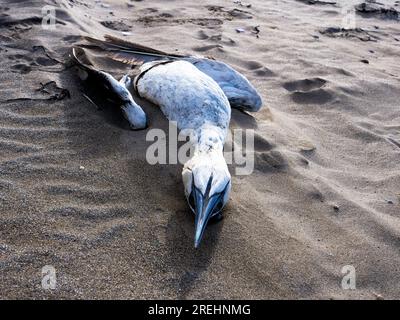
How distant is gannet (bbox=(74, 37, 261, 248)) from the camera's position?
8.03 feet

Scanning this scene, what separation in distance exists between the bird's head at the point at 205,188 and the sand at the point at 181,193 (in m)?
0.21

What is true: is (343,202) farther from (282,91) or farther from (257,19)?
(257,19)

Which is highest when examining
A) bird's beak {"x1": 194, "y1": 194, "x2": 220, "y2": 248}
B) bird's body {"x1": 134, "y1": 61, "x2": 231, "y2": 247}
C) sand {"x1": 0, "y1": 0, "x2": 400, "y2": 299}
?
bird's body {"x1": 134, "y1": 61, "x2": 231, "y2": 247}

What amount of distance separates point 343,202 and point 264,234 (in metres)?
0.76

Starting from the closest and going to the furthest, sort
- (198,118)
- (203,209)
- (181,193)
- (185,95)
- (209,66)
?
(203,209) → (181,193) → (198,118) → (185,95) → (209,66)

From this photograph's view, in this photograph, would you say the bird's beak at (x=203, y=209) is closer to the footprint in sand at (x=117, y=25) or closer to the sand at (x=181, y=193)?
the sand at (x=181, y=193)

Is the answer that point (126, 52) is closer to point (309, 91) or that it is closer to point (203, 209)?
point (309, 91)

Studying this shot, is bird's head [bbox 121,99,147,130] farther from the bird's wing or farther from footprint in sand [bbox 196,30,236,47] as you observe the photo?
footprint in sand [bbox 196,30,236,47]

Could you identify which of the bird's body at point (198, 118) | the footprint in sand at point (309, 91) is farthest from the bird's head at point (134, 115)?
the footprint in sand at point (309, 91)

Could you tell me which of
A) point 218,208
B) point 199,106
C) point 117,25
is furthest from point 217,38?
point 218,208

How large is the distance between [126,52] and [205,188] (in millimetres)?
2517

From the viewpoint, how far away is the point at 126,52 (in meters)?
4.48

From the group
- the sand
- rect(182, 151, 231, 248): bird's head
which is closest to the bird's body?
rect(182, 151, 231, 248): bird's head
